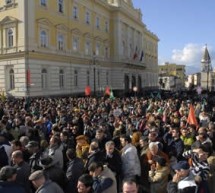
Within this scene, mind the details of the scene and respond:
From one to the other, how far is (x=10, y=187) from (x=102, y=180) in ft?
4.60

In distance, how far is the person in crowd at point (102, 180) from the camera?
5.00 metres

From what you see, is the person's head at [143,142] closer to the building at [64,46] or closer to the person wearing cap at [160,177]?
the person wearing cap at [160,177]

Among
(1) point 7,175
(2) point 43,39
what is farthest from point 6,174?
(2) point 43,39

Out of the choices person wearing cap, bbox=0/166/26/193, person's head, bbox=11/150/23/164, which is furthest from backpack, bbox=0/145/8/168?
person wearing cap, bbox=0/166/26/193

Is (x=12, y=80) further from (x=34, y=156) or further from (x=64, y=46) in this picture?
(x=34, y=156)

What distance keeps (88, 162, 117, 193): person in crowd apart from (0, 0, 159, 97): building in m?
26.1

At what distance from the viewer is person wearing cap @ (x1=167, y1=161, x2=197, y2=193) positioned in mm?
4398

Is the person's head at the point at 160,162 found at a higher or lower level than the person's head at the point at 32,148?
lower

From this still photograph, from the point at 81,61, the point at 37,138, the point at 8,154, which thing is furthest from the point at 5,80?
the point at 8,154

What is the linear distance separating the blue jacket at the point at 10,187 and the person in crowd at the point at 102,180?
112 cm

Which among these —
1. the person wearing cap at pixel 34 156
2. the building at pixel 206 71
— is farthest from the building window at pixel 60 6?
the person wearing cap at pixel 34 156

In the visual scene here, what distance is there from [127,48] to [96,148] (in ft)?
161

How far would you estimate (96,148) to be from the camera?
7.11 m

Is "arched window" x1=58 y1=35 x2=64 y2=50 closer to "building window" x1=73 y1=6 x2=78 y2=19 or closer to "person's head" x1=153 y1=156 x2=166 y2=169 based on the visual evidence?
"building window" x1=73 y1=6 x2=78 y2=19
